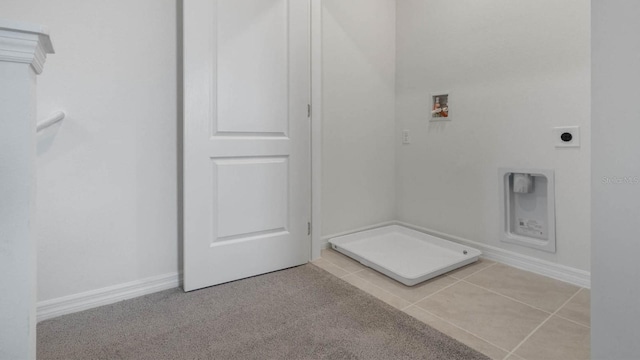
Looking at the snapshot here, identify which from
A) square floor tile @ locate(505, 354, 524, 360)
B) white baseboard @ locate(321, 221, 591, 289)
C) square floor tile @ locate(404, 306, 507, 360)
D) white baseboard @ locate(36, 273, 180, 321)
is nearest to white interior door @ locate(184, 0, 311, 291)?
white baseboard @ locate(36, 273, 180, 321)

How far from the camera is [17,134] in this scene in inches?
22.3

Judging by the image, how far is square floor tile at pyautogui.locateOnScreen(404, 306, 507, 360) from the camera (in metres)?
1.17

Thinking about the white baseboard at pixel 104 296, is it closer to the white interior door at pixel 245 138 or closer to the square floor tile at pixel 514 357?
the white interior door at pixel 245 138

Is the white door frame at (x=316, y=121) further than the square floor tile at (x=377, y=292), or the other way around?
the white door frame at (x=316, y=121)

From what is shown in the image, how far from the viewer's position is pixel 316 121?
2.11m

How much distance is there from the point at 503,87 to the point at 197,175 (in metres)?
1.94

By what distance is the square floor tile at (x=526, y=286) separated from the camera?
5.09 feet

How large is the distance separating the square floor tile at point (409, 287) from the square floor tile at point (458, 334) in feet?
0.39

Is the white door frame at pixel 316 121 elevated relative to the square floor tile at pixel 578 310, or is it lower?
elevated

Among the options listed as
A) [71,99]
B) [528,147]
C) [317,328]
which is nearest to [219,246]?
[317,328]

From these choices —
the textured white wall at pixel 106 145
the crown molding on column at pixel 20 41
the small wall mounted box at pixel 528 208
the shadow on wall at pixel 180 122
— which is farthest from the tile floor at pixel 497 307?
the crown molding on column at pixel 20 41

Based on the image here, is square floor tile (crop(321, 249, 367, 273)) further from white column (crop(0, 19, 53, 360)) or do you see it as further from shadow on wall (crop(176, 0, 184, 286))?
white column (crop(0, 19, 53, 360))

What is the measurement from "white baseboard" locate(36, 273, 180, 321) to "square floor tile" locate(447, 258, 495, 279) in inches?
63.7

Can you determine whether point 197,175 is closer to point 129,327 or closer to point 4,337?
point 129,327
